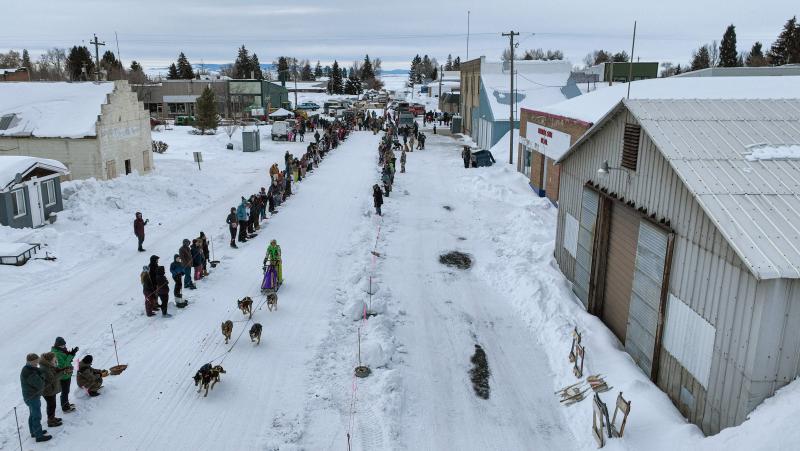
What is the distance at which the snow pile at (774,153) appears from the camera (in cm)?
905

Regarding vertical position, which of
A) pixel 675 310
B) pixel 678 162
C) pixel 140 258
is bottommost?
pixel 140 258

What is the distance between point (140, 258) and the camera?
1667cm

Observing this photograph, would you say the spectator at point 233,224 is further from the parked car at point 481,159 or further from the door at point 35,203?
the parked car at point 481,159

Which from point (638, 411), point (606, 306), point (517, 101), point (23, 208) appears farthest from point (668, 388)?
point (517, 101)

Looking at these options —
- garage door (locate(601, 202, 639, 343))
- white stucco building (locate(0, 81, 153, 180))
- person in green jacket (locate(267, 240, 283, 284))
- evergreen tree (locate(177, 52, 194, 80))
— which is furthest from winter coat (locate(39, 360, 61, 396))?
evergreen tree (locate(177, 52, 194, 80))

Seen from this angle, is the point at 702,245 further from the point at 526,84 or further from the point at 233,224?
the point at 526,84

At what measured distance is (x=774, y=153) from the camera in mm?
9133

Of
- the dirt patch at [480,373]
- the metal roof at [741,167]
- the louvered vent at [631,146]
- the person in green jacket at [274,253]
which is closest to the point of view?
the metal roof at [741,167]

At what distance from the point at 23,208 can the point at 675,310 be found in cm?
1915

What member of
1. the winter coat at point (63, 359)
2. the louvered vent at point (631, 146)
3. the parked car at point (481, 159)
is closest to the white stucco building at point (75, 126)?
the parked car at point (481, 159)

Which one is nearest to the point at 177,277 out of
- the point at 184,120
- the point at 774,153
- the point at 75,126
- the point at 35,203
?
the point at 35,203

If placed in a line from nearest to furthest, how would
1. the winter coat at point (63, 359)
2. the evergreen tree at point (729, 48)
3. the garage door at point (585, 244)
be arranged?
the winter coat at point (63, 359), the garage door at point (585, 244), the evergreen tree at point (729, 48)

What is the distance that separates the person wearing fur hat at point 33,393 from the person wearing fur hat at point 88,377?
3.01 feet

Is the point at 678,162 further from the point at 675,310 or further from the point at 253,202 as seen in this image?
the point at 253,202
